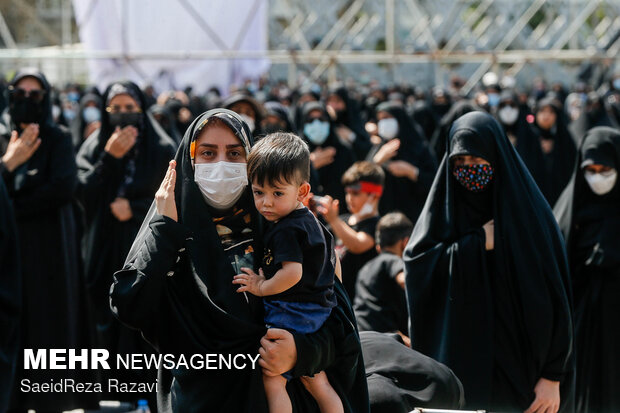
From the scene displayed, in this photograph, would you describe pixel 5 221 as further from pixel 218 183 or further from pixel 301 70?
pixel 301 70

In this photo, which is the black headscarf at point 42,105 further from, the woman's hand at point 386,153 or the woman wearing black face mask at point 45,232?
the woman's hand at point 386,153

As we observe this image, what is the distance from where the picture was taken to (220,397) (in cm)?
226

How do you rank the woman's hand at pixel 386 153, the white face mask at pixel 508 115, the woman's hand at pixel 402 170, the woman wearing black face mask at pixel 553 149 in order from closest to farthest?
1. the woman's hand at pixel 386 153
2. the woman's hand at pixel 402 170
3. the woman wearing black face mask at pixel 553 149
4. the white face mask at pixel 508 115

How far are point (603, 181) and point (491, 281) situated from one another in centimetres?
118

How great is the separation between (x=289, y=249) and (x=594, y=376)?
2559 millimetres

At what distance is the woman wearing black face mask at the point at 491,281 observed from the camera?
121 inches

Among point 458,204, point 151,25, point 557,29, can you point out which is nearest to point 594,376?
point 458,204

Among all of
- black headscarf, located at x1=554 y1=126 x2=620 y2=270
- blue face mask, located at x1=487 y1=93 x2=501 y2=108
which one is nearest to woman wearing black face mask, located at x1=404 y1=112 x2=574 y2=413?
black headscarf, located at x1=554 y1=126 x2=620 y2=270

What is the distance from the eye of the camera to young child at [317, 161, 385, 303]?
4600mm

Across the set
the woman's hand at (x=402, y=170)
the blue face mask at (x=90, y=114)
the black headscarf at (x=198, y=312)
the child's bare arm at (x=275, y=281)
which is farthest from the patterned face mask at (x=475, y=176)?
the blue face mask at (x=90, y=114)

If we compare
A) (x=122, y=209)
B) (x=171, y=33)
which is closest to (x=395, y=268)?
(x=122, y=209)

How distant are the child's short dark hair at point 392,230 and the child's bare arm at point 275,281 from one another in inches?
80.0

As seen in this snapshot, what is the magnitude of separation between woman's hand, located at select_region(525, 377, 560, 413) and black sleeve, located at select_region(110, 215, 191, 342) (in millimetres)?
1449

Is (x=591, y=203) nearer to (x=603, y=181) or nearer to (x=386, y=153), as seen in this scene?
(x=603, y=181)
